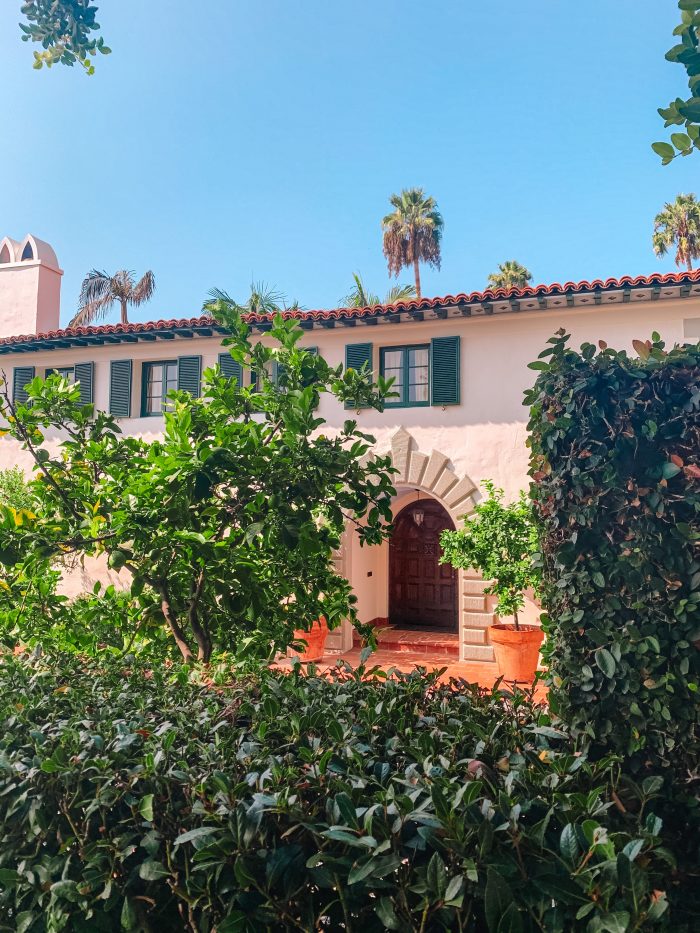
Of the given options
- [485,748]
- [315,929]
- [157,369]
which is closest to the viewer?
[315,929]

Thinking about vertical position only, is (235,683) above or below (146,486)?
below

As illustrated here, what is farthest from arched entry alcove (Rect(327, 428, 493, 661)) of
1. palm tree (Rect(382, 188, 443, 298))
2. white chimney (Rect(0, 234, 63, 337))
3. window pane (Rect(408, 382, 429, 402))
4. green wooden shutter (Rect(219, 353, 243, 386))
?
palm tree (Rect(382, 188, 443, 298))

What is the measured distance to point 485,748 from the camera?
2234 millimetres

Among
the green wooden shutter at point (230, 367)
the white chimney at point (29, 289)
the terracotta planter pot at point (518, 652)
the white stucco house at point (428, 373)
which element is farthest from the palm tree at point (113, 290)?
the terracotta planter pot at point (518, 652)

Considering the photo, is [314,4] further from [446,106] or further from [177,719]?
[177,719]

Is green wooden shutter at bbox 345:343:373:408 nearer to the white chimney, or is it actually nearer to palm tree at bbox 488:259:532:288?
the white chimney

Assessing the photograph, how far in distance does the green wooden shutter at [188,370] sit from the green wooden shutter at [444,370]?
4841 millimetres

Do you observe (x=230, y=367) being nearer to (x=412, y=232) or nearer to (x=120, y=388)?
(x=120, y=388)

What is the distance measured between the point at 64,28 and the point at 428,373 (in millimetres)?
8848

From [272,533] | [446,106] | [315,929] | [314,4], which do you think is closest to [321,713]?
[315,929]

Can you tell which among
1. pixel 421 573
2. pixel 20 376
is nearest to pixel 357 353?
pixel 421 573

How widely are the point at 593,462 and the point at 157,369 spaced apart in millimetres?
12188

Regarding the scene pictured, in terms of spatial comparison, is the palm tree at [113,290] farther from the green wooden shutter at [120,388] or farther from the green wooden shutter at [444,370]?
the green wooden shutter at [444,370]

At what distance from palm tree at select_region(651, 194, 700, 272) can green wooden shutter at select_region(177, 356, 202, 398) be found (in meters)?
21.5
